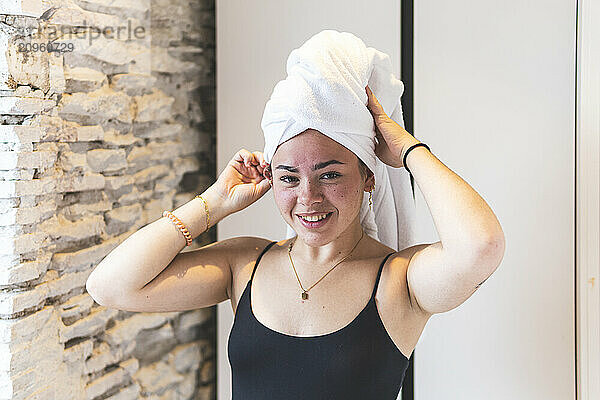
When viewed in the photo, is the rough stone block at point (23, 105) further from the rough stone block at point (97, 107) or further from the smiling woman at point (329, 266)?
the smiling woman at point (329, 266)

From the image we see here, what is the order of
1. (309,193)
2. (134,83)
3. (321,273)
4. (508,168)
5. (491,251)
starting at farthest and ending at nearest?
1. (134,83)
2. (508,168)
3. (321,273)
4. (309,193)
5. (491,251)

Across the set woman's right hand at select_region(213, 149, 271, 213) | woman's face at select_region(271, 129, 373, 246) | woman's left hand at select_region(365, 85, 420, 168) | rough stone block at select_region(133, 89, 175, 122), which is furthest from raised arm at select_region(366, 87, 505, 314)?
rough stone block at select_region(133, 89, 175, 122)

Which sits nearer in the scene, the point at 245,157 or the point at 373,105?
the point at 373,105

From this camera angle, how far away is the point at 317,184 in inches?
53.8

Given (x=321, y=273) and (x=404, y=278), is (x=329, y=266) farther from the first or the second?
(x=404, y=278)

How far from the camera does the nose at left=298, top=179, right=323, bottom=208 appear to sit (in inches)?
53.2

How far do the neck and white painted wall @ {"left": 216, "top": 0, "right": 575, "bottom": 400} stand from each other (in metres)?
0.50

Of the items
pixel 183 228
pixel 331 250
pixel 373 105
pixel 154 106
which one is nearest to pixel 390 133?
pixel 373 105

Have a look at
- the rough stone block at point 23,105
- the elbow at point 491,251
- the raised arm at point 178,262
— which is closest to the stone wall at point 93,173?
the rough stone block at point 23,105

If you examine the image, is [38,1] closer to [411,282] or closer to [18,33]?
[18,33]

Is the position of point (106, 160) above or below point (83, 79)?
below

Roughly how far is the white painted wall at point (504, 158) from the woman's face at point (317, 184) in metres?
0.60

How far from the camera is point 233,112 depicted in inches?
87.1

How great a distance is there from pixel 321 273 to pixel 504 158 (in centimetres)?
66
